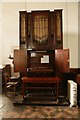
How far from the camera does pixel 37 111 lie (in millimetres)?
4965

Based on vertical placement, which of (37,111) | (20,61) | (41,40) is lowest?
(37,111)

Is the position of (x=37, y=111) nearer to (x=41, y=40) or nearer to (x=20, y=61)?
(x=20, y=61)

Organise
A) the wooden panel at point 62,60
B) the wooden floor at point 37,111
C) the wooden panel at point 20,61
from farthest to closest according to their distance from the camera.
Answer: the wooden panel at point 20,61 → the wooden panel at point 62,60 → the wooden floor at point 37,111

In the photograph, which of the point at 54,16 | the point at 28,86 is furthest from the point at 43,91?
the point at 54,16

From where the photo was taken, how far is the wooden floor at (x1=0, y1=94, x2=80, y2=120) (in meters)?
4.53

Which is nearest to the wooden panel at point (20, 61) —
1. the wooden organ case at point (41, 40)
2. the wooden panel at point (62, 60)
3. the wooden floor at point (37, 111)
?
the wooden organ case at point (41, 40)

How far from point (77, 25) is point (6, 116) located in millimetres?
4392

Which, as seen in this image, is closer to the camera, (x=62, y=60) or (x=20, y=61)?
(x=62, y=60)

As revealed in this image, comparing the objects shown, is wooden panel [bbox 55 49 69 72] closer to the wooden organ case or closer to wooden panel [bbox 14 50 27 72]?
the wooden organ case

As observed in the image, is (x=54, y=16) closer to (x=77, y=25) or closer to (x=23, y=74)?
(x=77, y=25)

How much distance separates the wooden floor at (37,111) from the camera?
14.9 feet

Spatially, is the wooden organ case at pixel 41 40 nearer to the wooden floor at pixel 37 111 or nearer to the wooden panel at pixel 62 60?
the wooden panel at pixel 62 60

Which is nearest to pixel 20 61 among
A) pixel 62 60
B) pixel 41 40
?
pixel 41 40

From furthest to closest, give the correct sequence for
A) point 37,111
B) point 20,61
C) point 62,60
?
point 20,61
point 62,60
point 37,111
